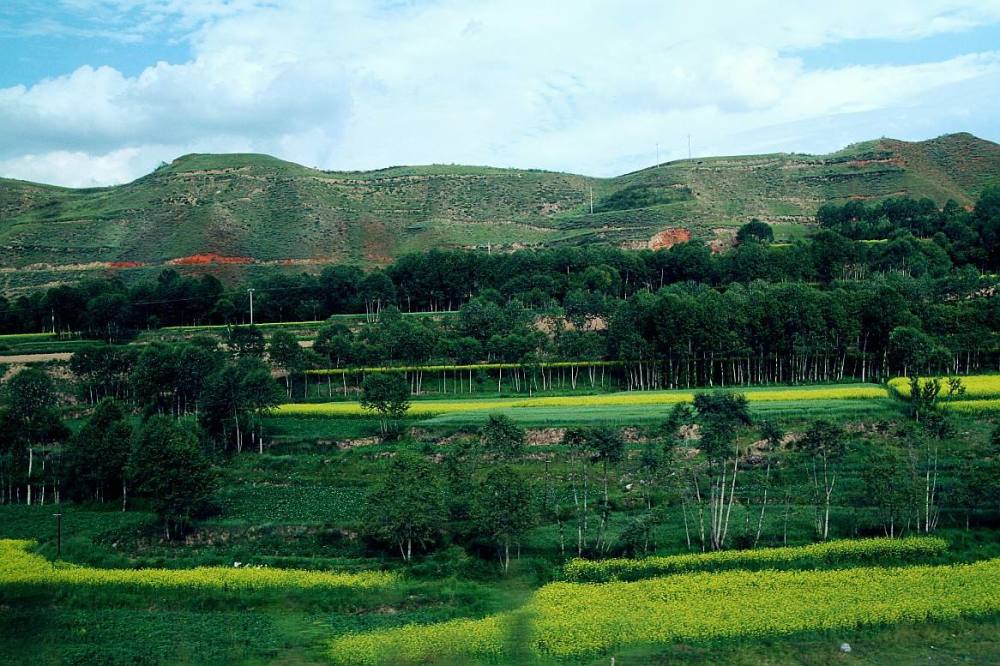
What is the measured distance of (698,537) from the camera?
42.4 meters

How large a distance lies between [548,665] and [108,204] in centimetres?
16328

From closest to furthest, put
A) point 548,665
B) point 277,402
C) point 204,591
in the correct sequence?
point 548,665 → point 204,591 → point 277,402

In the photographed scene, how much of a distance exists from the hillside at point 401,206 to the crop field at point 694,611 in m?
102

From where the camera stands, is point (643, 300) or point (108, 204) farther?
point (108, 204)

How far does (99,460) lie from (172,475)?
8.89 metres

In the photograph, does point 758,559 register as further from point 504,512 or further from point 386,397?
point 386,397

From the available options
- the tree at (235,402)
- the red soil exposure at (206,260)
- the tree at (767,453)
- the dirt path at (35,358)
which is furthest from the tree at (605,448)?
the red soil exposure at (206,260)

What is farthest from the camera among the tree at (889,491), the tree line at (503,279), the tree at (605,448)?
the tree line at (503,279)

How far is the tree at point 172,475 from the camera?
46062 millimetres

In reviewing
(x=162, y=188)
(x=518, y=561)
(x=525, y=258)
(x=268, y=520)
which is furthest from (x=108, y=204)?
(x=518, y=561)

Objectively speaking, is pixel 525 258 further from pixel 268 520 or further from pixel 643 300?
pixel 268 520

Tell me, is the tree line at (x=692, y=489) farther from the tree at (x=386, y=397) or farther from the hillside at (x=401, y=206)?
the hillside at (x=401, y=206)

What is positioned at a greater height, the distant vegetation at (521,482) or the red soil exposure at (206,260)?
the red soil exposure at (206,260)

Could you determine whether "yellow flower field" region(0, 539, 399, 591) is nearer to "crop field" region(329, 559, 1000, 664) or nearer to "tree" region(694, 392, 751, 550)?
"crop field" region(329, 559, 1000, 664)
